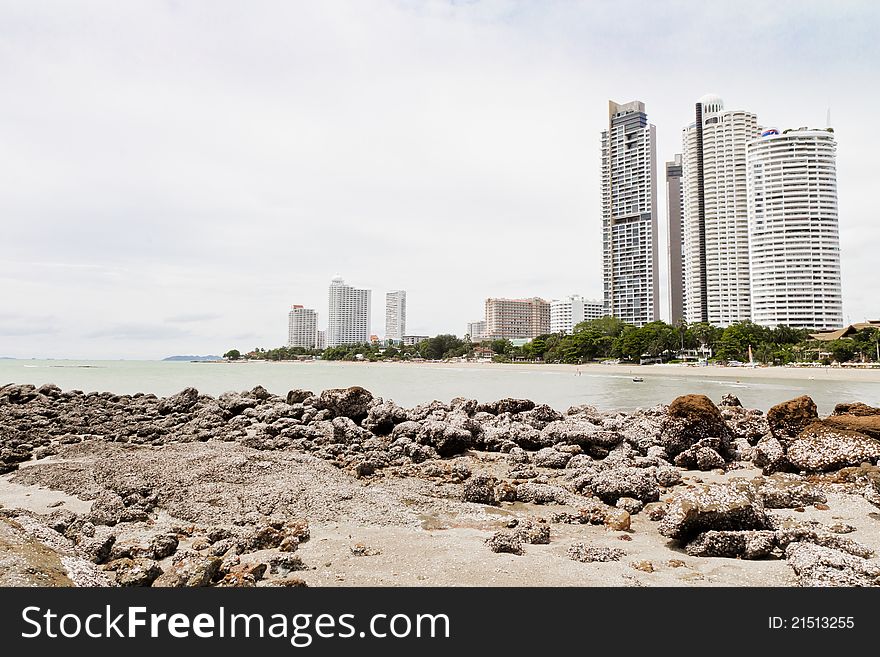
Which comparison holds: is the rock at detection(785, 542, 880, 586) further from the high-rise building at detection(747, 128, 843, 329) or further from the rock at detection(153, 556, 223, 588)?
the high-rise building at detection(747, 128, 843, 329)

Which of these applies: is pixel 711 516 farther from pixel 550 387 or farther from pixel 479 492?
pixel 550 387

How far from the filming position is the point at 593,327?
4857 inches

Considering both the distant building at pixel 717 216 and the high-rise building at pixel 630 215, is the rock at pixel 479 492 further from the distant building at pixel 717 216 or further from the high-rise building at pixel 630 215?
the high-rise building at pixel 630 215

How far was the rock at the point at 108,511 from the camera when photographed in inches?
261

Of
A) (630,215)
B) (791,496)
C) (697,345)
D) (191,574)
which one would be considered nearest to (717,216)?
(630,215)

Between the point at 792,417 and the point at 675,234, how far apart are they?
169480mm

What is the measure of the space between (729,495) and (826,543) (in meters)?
0.91

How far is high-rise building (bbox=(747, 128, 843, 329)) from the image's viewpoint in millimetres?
120812

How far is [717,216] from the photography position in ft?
461

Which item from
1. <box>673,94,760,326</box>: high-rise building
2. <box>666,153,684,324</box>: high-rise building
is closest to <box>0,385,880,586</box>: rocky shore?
<box>673,94,760,326</box>: high-rise building

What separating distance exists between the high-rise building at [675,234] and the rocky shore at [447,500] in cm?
15574

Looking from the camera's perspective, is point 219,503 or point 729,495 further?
point 219,503

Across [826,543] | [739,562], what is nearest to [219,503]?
[739,562]
